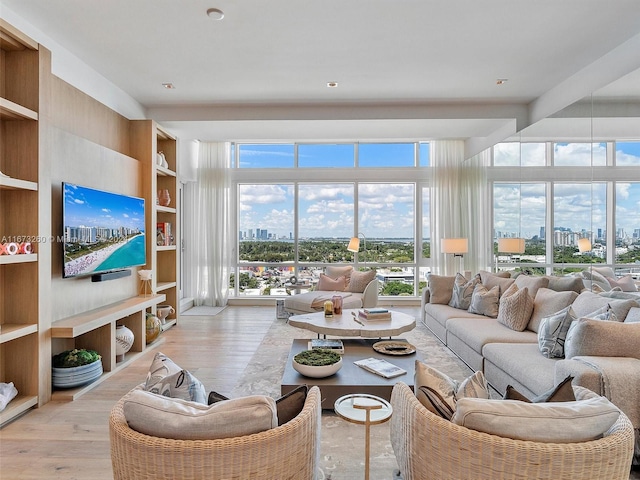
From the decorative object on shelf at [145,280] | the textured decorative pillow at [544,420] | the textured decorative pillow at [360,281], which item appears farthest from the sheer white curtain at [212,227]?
the textured decorative pillow at [544,420]

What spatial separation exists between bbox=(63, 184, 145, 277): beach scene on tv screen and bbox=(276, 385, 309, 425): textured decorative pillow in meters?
2.66

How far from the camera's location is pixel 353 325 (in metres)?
3.63

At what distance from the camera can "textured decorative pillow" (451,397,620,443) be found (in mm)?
1193

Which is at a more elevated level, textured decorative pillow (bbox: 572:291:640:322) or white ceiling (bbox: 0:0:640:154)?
white ceiling (bbox: 0:0:640:154)

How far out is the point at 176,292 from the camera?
5.36 meters

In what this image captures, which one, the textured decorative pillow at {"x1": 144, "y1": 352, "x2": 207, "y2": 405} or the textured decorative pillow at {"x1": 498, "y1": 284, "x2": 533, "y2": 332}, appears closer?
the textured decorative pillow at {"x1": 144, "y1": 352, "x2": 207, "y2": 405}

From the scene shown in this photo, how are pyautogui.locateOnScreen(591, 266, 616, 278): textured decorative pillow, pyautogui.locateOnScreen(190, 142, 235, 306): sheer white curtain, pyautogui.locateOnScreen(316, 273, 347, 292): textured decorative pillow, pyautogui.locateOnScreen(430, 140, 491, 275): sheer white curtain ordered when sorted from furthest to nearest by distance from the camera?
Result: 1. pyautogui.locateOnScreen(190, 142, 235, 306): sheer white curtain
2. pyautogui.locateOnScreen(430, 140, 491, 275): sheer white curtain
3. pyautogui.locateOnScreen(316, 273, 347, 292): textured decorative pillow
4. pyautogui.locateOnScreen(591, 266, 616, 278): textured decorative pillow

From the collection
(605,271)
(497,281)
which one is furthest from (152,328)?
(605,271)

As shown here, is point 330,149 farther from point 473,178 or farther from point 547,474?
point 547,474

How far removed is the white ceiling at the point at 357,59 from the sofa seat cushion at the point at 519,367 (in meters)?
2.10

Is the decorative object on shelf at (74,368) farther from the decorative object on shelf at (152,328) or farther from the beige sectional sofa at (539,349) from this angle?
the beige sectional sofa at (539,349)

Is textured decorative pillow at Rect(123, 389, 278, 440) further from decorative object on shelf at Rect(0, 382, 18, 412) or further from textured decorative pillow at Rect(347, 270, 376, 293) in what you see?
textured decorative pillow at Rect(347, 270, 376, 293)

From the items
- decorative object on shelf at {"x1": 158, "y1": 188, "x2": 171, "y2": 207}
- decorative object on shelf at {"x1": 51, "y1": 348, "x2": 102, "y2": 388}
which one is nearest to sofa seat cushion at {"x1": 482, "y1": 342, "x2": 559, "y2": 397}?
decorative object on shelf at {"x1": 51, "y1": 348, "x2": 102, "y2": 388}

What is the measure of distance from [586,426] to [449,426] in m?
0.42
